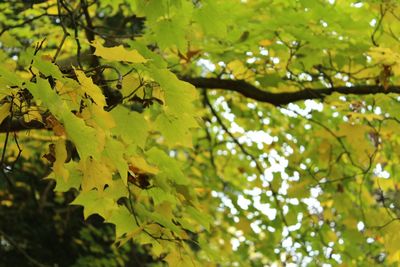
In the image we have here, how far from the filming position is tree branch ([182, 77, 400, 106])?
2.85m

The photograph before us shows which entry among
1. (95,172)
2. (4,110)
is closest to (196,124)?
(95,172)

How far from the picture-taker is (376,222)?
3.45 meters

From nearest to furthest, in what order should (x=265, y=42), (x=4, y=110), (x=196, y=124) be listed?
(x=4, y=110)
(x=196, y=124)
(x=265, y=42)

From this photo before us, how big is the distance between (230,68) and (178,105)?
1.65 m

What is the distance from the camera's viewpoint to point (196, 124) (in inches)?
70.6

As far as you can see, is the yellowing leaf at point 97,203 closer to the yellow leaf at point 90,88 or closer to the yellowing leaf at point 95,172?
the yellowing leaf at point 95,172

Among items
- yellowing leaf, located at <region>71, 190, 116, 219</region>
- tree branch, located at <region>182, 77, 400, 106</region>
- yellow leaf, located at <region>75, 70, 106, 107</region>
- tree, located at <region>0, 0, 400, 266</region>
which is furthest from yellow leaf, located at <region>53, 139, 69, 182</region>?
tree branch, located at <region>182, 77, 400, 106</region>

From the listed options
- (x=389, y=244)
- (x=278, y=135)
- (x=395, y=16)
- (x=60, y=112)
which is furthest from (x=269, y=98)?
(x=60, y=112)

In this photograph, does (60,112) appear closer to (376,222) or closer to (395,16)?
(395,16)

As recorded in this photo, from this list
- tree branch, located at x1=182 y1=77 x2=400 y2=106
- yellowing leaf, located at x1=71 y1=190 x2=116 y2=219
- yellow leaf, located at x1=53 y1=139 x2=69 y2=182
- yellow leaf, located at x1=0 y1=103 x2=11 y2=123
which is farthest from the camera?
tree branch, located at x1=182 y1=77 x2=400 y2=106

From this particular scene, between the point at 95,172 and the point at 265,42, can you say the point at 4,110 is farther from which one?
the point at 265,42

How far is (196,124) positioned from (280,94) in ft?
4.57

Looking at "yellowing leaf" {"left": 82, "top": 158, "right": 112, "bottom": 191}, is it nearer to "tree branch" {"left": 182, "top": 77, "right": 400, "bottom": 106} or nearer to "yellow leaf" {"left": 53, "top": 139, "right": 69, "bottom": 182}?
"yellow leaf" {"left": 53, "top": 139, "right": 69, "bottom": 182}

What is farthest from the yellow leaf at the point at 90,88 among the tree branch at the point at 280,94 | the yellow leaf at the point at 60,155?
the tree branch at the point at 280,94
